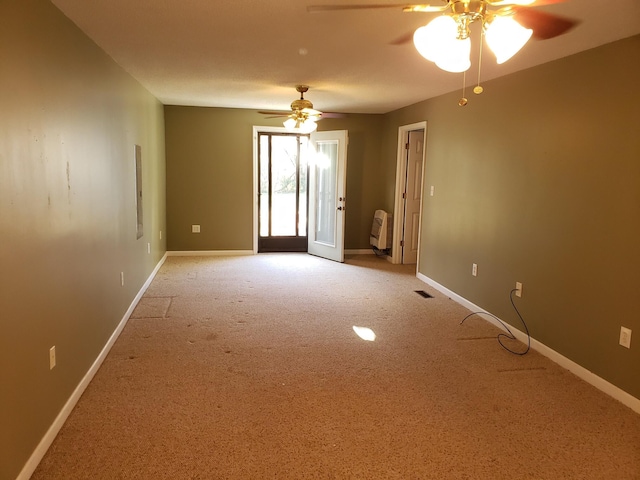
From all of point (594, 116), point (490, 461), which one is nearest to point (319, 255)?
point (594, 116)

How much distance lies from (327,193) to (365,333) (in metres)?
3.53

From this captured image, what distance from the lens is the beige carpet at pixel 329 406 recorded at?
215 cm

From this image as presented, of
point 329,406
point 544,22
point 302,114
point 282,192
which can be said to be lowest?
point 329,406

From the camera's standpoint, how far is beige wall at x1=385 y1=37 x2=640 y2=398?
2.81 meters

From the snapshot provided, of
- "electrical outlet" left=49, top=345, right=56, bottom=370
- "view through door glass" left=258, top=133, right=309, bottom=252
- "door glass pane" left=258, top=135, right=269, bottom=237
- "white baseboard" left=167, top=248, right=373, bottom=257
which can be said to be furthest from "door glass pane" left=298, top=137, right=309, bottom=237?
"electrical outlet" left=49, top=345, right=56, bottom=370

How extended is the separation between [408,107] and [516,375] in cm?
414

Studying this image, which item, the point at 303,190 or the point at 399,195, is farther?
the point at 303,190

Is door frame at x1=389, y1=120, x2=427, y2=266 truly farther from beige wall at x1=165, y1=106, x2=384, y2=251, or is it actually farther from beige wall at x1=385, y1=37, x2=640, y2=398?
beige wall at x1=385, y1=37, x2=640, y2=398

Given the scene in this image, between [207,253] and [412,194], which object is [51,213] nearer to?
[207,253]

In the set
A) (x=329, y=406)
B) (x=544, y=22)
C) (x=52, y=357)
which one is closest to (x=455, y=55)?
(x=544, y=22)

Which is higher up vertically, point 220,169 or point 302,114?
point 302,114

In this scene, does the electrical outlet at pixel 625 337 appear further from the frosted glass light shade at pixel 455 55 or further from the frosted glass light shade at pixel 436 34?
the frosted glass light shade at pixel 436 34

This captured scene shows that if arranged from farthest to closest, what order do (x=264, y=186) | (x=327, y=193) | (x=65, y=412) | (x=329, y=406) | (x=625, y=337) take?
1. (x=264, y=186)
2. (x=327, y=193)
3. (x=625, y=337)
4. (x=329, y=406)
5. (x=65, y=412)

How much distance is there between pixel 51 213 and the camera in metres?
2.28
